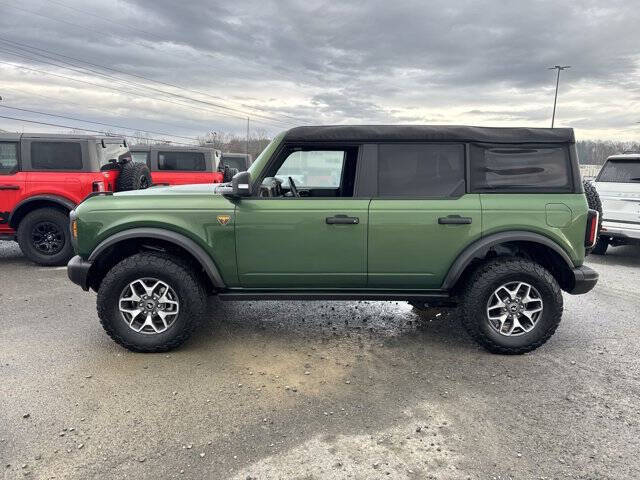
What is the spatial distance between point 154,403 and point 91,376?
703mm

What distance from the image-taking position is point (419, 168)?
12.2 feet

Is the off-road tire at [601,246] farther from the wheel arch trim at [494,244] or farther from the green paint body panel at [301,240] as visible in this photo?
the green paint body panel at [301,240]

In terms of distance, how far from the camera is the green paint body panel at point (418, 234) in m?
3.60

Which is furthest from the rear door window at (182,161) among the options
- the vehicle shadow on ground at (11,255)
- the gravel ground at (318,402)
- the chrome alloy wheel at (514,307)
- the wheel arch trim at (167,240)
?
the chrome alloy wheel at (514,307)

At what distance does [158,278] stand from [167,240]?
322 mm

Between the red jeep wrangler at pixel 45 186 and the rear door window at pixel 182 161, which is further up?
the rear door window at pixel 182 161

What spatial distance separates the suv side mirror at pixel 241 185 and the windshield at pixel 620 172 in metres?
6.93

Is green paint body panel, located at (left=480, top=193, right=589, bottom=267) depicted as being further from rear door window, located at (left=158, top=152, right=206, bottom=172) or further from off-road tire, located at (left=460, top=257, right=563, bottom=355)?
rear door window, located at (left=158, top=152, right=206, bottom=172)

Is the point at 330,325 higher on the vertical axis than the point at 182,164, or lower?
lower

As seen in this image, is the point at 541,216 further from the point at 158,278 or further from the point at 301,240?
the point at 158,278

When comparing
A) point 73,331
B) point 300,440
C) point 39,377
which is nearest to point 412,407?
point 300,440

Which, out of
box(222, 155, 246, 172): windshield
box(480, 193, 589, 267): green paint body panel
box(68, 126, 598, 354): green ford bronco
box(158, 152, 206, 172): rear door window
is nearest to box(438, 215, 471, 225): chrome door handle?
box(68, 126, 598, 354): green ford bronco

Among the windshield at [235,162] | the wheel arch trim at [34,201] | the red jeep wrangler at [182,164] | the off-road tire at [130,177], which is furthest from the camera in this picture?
the windshield at [235,162]

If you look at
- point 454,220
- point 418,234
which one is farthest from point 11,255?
point 454,220
